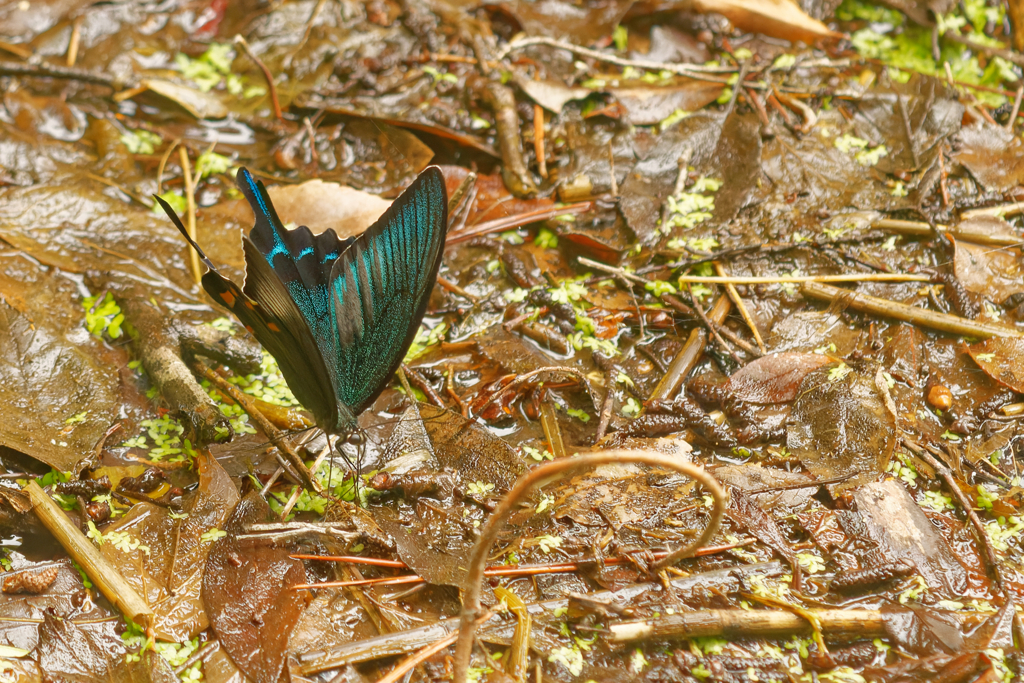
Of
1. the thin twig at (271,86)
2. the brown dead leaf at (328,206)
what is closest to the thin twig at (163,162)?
the thin twig at (271,86)

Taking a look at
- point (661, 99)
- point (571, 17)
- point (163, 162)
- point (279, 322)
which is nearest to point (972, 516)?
point (279, 322)

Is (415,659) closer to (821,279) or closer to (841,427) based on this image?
(841,427)

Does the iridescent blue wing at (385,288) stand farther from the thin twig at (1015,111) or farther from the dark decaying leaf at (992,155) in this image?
the thin twig at (1015,111)

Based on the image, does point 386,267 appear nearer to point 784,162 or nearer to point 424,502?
point 424,502

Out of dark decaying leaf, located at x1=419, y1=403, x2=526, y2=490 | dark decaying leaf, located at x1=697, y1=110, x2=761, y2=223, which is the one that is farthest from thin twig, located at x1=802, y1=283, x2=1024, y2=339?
dark decaying leaf, located at x1=419, y1=403, x2=526, y2=490

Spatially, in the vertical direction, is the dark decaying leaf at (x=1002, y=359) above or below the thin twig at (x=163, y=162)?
below

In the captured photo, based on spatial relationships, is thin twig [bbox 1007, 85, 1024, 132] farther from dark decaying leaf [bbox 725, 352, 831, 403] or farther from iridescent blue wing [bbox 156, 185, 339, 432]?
iridescent blue wing [bbox 156, 185, 339, 432]
